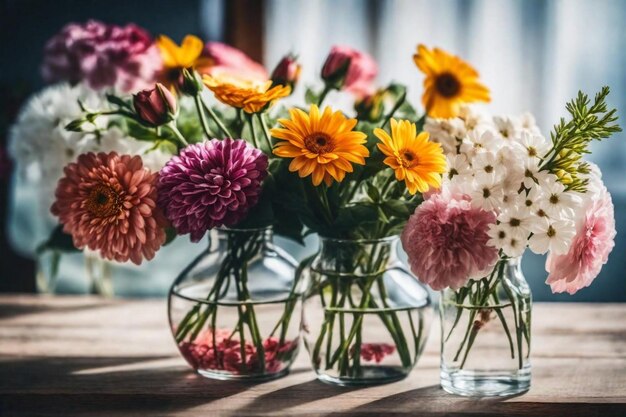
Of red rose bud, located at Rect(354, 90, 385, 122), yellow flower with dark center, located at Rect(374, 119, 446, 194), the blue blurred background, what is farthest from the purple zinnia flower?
the blue blurred background

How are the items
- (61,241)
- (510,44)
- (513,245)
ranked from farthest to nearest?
(510,44) → (61,241) → (513,245)

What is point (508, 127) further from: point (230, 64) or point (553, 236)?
point (230, 64)

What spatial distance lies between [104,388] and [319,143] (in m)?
0.39

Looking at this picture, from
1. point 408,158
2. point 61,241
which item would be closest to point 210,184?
point 408,158

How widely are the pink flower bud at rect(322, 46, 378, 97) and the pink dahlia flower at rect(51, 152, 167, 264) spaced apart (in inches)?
10.2

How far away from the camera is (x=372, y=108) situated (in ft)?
3.75

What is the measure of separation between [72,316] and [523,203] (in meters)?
0.81

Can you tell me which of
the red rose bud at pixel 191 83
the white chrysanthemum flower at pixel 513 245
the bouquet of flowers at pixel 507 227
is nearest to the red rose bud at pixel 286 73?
the red rose bud at pixel 191 83

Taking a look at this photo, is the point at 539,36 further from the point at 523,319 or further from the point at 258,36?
the point at 523,319

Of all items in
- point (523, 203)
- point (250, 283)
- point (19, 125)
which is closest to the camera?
point (523, 203)

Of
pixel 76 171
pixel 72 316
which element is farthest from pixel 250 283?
pixel 72 316

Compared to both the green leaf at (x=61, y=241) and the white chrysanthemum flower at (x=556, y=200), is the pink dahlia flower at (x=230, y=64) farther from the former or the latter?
the white chrysanthemum flower at (x=556, y=200)

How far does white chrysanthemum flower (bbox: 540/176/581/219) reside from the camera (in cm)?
89

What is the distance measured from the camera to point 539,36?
269 cm
